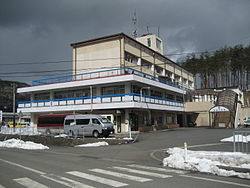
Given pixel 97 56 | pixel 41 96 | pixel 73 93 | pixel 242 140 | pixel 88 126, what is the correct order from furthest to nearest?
pixel 41 96 → pixel 97 56 → pixel 73 93 → pixel 88 126 → pixel 242 140

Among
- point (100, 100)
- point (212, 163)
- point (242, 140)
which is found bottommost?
point (212, 163)

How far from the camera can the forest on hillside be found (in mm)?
63281

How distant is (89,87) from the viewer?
39.5 meters

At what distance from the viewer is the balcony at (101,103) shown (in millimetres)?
34250

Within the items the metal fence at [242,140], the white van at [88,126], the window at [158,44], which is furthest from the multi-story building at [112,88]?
the metal fence at [242,140]

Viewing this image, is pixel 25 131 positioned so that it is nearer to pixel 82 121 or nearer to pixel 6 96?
pixel 82 121

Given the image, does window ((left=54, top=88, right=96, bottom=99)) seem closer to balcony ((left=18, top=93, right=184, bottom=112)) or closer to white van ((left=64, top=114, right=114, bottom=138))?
balcony ((left=18, top=93, right=184, bottom=112))

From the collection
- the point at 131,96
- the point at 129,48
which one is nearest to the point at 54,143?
the point at 131,96

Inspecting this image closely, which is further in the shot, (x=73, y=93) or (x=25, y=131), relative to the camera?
(x=73, y=93)

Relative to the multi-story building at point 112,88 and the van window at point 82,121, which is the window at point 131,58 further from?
the van window at point 82,121

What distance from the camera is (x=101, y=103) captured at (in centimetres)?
3622

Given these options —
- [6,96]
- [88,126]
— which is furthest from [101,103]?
[6,96]

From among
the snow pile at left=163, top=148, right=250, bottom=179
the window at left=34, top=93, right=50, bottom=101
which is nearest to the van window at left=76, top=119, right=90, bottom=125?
the snow pile at left=163, top=148, right=250, bottom=179

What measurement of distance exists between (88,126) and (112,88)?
500 inches
